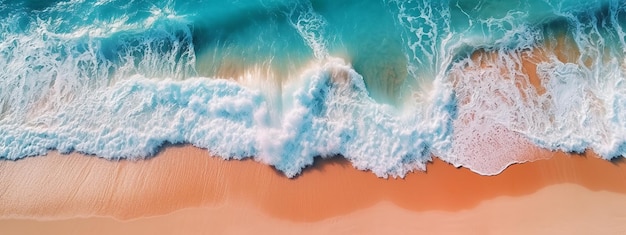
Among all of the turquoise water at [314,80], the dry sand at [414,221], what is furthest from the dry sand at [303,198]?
the turquoise water at [314,80]

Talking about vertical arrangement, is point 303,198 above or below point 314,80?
below

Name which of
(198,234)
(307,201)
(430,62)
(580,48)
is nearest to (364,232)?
(307,201)

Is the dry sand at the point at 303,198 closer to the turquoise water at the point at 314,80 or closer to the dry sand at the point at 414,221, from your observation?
the dry sand at the point at 414,221

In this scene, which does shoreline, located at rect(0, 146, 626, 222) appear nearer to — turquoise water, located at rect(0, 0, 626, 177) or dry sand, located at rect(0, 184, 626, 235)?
dry sand, located at rect(0, 184, 626, 235)

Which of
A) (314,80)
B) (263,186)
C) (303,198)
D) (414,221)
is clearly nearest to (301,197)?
(303,198)

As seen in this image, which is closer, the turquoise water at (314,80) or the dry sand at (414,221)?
the dry sand at (414,221)

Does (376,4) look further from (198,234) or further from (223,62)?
(198,234)

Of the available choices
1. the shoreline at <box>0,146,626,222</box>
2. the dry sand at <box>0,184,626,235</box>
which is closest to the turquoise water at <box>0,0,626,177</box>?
the shoreline at <box>0,146,626,222</box>

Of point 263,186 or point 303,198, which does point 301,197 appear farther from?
point 263,186
